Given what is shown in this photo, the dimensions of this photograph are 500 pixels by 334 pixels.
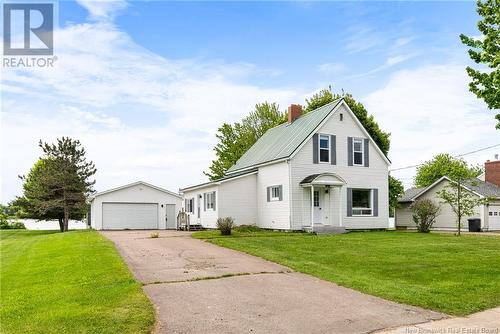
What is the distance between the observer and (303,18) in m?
17.0

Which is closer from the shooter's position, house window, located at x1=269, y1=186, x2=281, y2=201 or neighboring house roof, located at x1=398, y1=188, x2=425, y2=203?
house window, located at x1=269, y1=186, x2=281, y2=201

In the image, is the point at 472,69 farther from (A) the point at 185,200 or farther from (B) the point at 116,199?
(B) the point at 116,199

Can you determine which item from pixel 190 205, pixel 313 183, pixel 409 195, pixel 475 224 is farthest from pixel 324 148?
pixel 409 195

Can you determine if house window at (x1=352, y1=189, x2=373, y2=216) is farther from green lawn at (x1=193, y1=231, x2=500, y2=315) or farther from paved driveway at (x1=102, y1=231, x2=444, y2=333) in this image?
paved driveway at (x1=102, y1=231, x2=444, y2=333)

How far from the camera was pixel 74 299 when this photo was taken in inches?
334

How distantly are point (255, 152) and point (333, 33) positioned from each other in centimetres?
1642

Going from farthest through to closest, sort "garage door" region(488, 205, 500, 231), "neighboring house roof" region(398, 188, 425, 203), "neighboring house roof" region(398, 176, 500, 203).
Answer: "neighboring house roof" region(398, 188, 425, 203)
"neighboring house roof" region(398, 176, 500, 203)
"garage door" region(488, 205, 500, 231)

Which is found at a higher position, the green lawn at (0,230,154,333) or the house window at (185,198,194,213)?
the house window at (185,198,194,213)

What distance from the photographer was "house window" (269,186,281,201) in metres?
26.5

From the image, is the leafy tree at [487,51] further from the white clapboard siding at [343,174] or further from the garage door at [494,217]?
the garage door at [494,217]

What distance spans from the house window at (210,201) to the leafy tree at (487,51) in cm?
Result: 1930

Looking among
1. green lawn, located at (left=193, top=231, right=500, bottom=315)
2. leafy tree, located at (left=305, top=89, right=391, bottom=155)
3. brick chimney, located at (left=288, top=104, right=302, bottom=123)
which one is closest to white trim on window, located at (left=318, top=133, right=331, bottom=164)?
brick chimney, located at (left=288, top=104, right=302, bottom=123)

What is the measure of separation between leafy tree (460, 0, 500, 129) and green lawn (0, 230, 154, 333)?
8.80 meters

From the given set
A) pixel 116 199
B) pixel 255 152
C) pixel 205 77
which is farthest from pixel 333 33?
pixel 116 199
